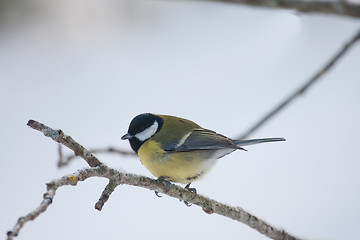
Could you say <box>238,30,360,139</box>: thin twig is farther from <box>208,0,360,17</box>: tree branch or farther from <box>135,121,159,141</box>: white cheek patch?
<box>135,121,159,141</box>: white cheek patch

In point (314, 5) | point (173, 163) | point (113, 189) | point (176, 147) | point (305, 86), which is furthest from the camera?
point (176, 147)

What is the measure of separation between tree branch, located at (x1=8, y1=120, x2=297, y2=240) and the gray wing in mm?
652

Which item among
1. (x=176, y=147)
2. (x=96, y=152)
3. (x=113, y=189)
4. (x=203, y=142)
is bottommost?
(x=113, y=189)

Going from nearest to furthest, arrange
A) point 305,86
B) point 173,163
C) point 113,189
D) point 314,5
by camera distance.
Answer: point 314,5, point 113,189, point 305,86, point 173,163

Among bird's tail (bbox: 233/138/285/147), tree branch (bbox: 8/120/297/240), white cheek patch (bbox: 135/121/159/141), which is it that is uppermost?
bird's tail (bbox: 233/138/285/147)

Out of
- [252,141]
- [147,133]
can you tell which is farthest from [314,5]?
[147,133]

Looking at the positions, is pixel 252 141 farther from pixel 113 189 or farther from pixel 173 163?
pixel 113 189

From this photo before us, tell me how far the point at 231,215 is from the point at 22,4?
4.08 metres

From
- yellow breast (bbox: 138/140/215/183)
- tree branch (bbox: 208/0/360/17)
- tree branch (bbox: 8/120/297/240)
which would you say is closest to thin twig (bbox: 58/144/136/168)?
yellow breast (bbox: 138/140/215/183)

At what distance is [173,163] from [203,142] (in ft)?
1.06

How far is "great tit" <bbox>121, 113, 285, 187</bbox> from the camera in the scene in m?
3.26

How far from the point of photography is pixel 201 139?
11.5ft

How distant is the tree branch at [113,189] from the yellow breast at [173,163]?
0.46 m

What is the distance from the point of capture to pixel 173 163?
328 centimetres
